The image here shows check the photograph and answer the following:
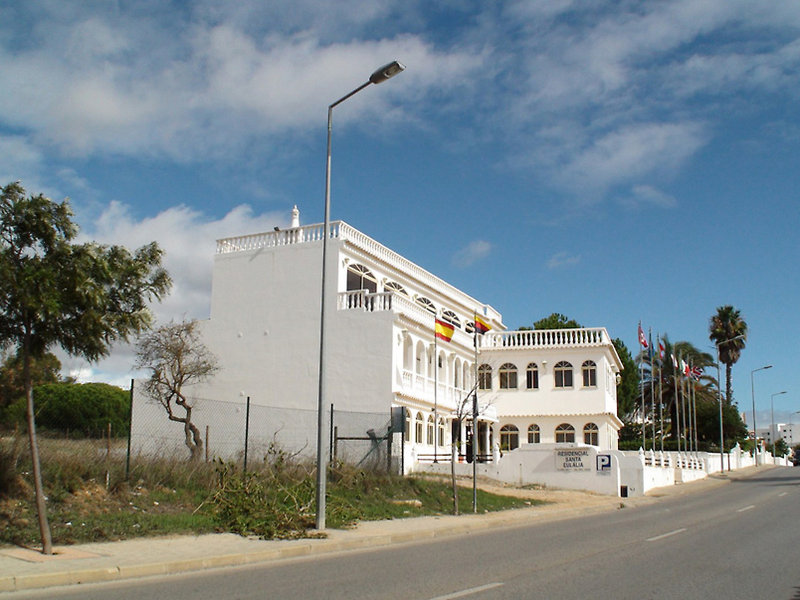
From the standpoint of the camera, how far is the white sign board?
107 ft

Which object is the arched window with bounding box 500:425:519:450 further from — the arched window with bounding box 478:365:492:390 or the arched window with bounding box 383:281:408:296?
the arched window with bounding box 383:281:408:296

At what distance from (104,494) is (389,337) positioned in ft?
63.0

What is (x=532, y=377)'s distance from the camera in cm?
4556

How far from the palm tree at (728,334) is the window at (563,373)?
3711 cm

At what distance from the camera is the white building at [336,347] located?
3397 centimetres

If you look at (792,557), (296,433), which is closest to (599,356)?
(296,433)

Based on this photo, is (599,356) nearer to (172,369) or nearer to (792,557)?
(172,369)

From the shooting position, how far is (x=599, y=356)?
4447cm

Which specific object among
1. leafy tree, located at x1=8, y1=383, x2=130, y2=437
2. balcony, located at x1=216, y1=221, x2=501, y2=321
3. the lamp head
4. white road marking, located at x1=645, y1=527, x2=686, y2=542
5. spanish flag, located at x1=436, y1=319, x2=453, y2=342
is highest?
balcony, located at x1=216, y1=221, x2=501, y2=321

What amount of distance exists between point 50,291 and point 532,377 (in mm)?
36664

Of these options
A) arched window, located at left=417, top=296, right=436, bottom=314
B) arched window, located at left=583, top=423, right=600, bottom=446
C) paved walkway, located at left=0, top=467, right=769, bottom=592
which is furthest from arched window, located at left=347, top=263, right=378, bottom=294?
paved walkway, located at left=0, top=467, right=769, bottom=592

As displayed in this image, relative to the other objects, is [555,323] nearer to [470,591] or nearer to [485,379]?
[485,379]

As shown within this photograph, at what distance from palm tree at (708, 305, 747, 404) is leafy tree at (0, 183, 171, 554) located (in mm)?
72505

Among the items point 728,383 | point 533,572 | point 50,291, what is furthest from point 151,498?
point 728,383
